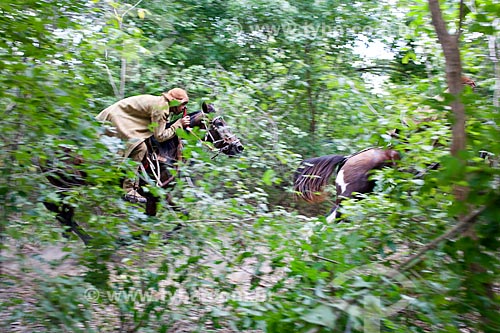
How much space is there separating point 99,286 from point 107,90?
560 centimetres

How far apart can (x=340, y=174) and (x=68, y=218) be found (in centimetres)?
319

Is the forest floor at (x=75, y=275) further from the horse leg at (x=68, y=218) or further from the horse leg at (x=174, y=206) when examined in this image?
the horse leg at (x=174, y=206)

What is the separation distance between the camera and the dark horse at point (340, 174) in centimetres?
619

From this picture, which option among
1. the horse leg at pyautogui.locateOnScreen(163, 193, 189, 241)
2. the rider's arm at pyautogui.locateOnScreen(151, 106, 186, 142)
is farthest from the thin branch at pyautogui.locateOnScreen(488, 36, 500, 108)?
the rider's arm at pyautogui.locateOnScreen(151, 106, 186, 142)

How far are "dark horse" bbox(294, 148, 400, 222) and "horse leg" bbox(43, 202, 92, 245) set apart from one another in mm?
2546

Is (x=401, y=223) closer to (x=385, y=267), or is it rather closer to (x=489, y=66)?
(x=385, y=267)

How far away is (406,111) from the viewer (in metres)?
3.97

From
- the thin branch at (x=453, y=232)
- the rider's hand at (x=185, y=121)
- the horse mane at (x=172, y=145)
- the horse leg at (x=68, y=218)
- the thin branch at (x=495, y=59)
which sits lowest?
the horse leg at (x=68, y=218)

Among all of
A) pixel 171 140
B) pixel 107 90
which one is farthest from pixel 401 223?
Answer: pixel 107 90

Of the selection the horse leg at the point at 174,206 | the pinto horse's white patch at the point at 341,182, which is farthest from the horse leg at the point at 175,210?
the pinto horse's white patch at the point at 341,182

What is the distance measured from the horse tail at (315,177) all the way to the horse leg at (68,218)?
2841 millimetres

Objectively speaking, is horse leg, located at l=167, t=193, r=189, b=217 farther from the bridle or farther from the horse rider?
the bridle

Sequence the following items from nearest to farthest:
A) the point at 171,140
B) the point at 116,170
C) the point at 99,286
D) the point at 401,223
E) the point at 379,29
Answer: the point at 401,223, the point at 99,286, the point at 116,170, the point at 171,140, the point at 379,29

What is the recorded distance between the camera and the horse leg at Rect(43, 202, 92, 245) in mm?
3986
